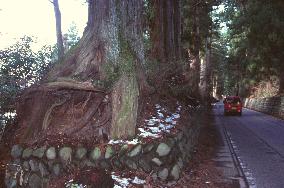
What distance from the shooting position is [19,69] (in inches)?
380

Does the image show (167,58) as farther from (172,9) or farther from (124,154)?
(124,154)

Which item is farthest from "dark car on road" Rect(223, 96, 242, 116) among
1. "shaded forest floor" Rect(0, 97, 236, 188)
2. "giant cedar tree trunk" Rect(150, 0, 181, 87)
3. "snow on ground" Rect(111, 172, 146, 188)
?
"snow on ground" Rect(111, 172, 146, 188)

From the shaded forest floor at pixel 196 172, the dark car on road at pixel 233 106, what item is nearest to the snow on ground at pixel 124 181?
the shaded forest floor at pixel 196 172

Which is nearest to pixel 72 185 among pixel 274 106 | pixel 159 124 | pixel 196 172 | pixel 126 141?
pixel 126 141

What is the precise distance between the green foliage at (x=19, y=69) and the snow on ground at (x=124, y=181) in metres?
3.80

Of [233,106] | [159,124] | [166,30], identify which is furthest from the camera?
[233,106]

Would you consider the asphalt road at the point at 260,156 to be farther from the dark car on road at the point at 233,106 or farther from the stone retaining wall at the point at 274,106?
the dark car on road at the point at 233,106

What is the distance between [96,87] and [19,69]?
2.57 meters

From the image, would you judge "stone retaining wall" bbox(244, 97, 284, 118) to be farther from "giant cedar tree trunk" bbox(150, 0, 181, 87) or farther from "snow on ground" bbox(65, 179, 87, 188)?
"snow on ground" bbox(65, 179, 87, 188)

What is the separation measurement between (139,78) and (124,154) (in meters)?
2.47

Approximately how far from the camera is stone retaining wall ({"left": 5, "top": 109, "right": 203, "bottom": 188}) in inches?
285

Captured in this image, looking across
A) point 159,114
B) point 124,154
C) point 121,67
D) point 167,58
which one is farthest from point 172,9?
point 124,154

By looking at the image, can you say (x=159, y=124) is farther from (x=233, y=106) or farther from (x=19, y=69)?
(x=233, y=106)

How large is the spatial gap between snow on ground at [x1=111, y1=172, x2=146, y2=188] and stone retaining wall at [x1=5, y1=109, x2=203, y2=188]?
0.29 m
